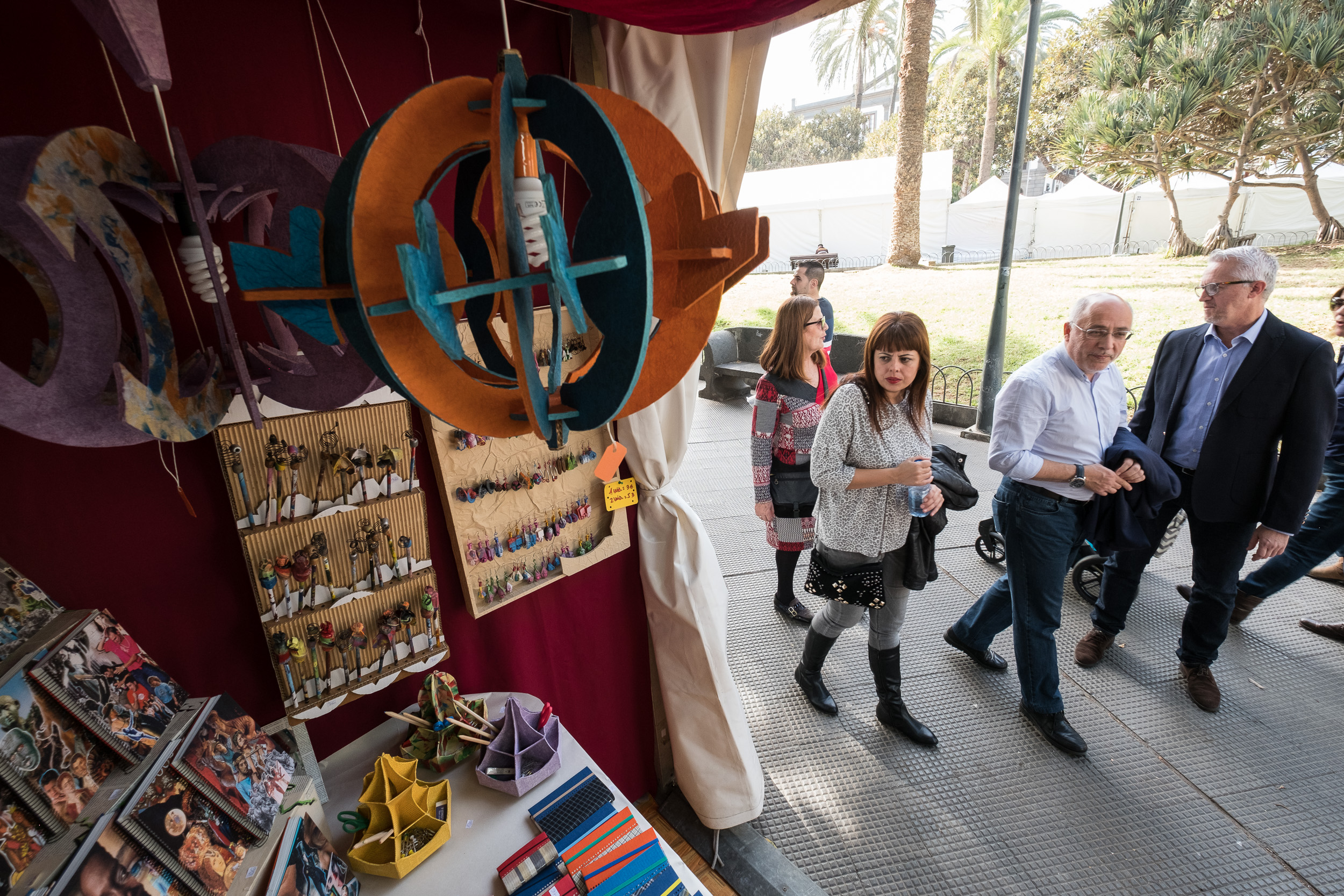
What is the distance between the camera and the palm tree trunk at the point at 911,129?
934cm

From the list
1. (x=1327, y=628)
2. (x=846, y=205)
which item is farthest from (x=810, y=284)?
(x=846, y=205)

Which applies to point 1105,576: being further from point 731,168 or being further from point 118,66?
point 118,66

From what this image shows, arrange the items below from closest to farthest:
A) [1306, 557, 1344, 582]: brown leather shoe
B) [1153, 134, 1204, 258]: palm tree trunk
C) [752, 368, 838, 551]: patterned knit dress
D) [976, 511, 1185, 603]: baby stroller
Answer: [752, 368, 838, 551]: patterned knit dress → [976, 511, 1185, 603]: baby stroller → [1306, 557, 1344, 582]: brown leather shoe → [1153, 134, 1204, 258]: palm tree trunk

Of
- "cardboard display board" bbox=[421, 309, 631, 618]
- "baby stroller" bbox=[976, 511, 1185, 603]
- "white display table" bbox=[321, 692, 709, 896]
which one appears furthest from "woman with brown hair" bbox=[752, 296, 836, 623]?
"white display table" bbox=[321, 692, 709, 896]

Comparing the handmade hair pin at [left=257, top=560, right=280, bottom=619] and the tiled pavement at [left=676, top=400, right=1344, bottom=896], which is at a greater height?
the handmade hair pin at [left=257, top=560, right=280, bottom=619]

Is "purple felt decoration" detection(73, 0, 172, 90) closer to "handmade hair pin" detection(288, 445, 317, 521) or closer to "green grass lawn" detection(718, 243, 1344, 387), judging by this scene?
"handmade hair pin" detection(288, 445, 317, 521)

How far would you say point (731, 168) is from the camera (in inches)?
63.9

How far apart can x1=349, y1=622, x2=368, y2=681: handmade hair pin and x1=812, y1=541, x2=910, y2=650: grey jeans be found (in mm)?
1605

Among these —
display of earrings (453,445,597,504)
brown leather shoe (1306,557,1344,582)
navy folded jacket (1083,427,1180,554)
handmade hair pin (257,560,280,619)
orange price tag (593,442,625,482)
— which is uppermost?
orange price tag (593,442,625,482)

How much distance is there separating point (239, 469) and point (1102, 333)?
8.44ft

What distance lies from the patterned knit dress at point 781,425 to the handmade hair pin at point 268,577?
1.90 m

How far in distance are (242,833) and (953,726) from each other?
2574 millimetres

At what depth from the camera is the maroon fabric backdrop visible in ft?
3.17

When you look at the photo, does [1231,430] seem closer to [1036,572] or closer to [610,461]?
[1036,572]
